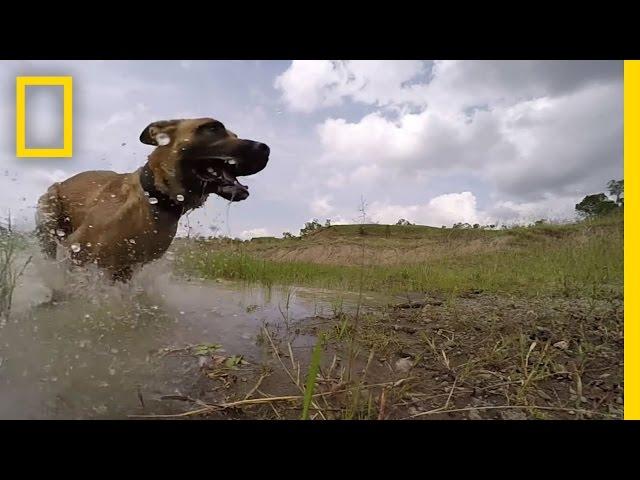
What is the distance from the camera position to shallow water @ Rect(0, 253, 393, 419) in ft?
5.71

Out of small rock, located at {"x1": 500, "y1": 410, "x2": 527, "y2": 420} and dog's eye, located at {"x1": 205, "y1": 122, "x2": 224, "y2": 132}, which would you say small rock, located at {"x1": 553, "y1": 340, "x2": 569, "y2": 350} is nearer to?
small rock, located at {"x1": 500, "y1": 410, "x2": 527, "y2": 420}

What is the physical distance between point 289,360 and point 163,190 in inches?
76.5

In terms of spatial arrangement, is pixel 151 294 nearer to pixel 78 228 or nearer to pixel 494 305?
pixel 78 228

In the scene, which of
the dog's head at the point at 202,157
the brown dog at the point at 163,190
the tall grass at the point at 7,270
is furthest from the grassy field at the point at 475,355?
the tall grass at the point at 7,270

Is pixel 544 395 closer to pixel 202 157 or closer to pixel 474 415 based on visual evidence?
pixel 474 415

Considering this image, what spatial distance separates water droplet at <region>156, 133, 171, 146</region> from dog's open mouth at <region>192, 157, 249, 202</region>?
1.21ft

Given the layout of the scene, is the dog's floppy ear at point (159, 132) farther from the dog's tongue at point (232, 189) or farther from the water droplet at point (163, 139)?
the dog's tongue at point (232, 189)

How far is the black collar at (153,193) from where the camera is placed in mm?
3328

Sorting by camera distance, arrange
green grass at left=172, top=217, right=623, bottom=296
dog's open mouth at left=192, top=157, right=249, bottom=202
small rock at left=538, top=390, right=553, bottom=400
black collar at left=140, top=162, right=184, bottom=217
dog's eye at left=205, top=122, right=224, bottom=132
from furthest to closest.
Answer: green grass at left=172, top=217, right=623, bottom=296
dog's eye at left=205, top=122, right=224, bottom=132
dog's open mouth at left=192, top=157, right=249, bottom=202
black collar at left=140, top=162, right=184, bottom=217
small rock at left=538, top=390, right=553, bottom=400

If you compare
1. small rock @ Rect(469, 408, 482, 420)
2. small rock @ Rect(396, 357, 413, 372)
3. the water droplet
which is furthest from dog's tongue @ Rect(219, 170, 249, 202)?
small rock @ Rect(469, 408, 482, 420)

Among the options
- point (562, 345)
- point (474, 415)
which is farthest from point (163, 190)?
point (562, 345)

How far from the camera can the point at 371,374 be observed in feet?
7.18

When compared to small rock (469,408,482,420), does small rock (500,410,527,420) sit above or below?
below
